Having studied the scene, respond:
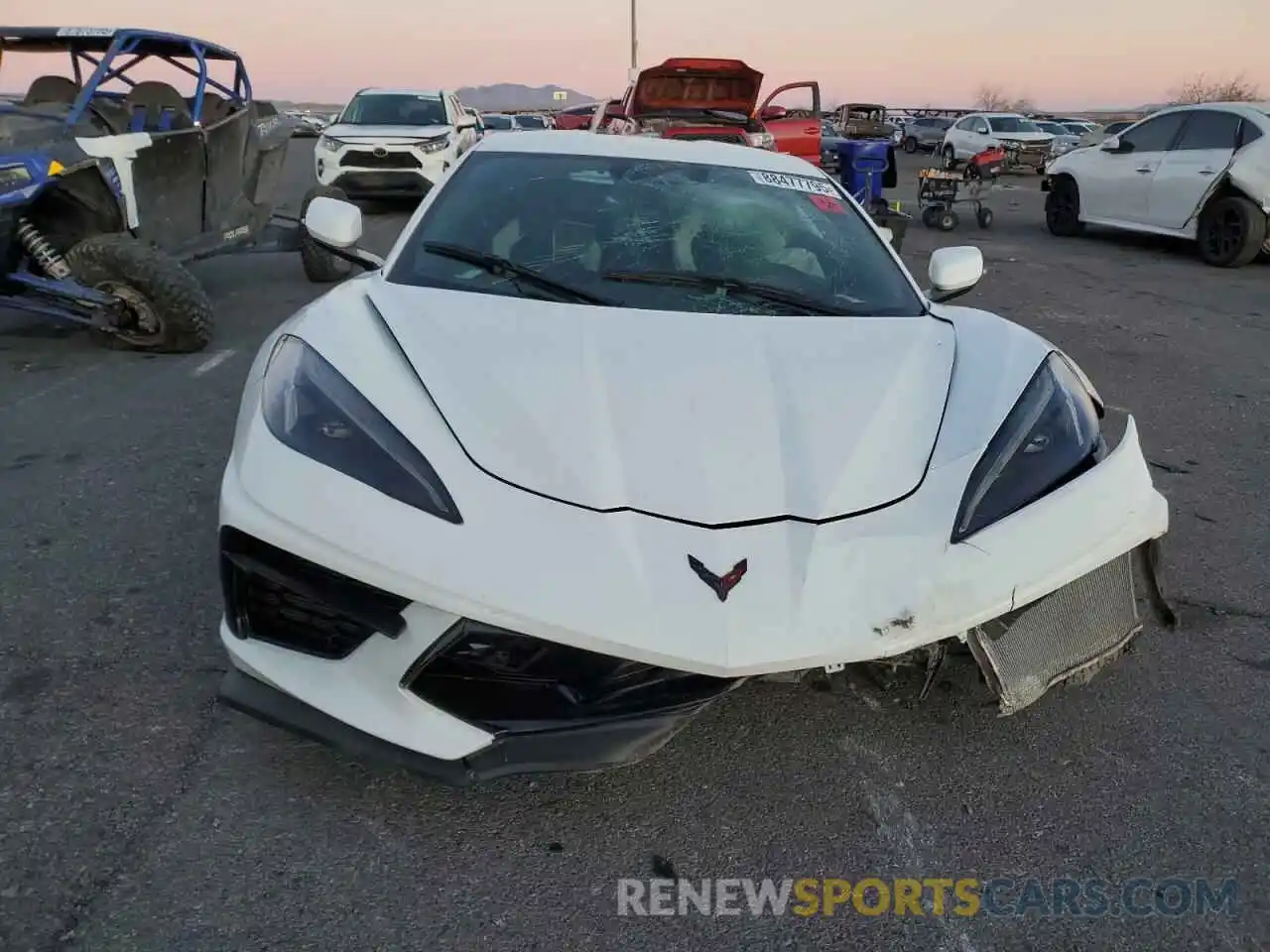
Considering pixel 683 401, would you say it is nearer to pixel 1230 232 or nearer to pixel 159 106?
pixel 159 106

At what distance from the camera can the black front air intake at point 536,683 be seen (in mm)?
1913

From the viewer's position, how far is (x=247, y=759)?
2334 mm

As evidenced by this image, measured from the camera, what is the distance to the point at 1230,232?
1056cm

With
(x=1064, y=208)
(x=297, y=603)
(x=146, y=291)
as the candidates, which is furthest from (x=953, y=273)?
(x=1064, y=208)

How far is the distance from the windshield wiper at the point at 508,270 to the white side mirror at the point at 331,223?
0.40m

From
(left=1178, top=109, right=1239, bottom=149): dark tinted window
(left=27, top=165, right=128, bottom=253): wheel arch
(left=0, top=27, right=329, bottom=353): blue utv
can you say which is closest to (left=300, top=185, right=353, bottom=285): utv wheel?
(left=0, top=27, right=329, bottom=353): blue utv

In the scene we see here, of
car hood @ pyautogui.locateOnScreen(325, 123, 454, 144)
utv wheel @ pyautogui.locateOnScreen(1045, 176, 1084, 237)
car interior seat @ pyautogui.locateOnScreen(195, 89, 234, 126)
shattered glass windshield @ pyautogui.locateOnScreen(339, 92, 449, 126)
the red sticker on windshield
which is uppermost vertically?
the red sticker on windshield

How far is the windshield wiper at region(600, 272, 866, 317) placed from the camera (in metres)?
2.95

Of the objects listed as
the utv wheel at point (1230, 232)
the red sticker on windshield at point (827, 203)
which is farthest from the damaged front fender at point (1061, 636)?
the utv wheel at point (1230, 232)

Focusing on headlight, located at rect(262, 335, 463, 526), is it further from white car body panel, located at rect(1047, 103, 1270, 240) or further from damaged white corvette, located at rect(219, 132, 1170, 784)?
white car body panel, located at rect(1047, 103, 1270, 240)

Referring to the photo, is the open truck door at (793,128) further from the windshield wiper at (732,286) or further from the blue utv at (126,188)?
the windshield wiper at (732,286)

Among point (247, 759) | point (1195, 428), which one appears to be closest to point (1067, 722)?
point (247, 759)

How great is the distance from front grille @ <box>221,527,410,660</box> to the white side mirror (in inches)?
61.8

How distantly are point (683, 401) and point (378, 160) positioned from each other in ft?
40.8
